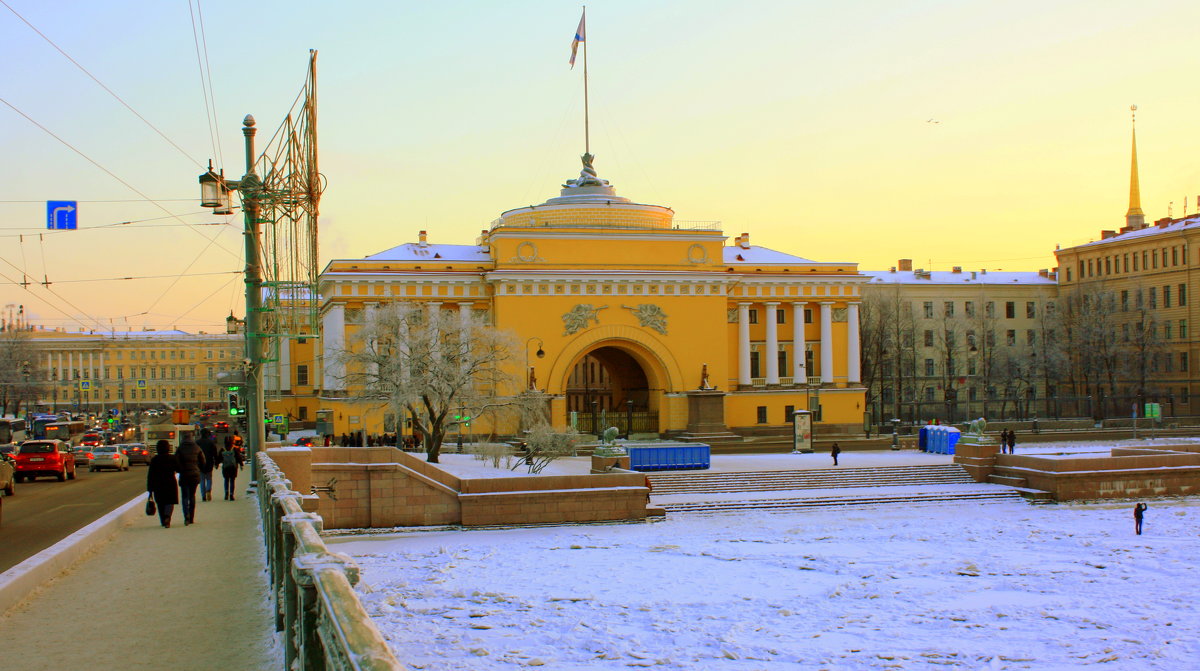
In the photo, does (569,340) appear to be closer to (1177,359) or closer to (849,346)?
(849,346)

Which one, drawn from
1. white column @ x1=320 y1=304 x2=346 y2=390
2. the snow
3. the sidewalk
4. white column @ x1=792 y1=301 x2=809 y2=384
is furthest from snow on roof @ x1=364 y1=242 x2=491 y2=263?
the sidewalk

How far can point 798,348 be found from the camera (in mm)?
54125

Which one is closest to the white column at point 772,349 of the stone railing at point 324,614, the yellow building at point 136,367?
the stone railing at point 324,614

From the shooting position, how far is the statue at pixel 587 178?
54500 mm

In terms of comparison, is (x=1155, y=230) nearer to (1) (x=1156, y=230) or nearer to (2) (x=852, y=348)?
(1) (x=1156, y=230)

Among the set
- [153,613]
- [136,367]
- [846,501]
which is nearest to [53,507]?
[153,613]

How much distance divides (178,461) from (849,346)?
146 feet

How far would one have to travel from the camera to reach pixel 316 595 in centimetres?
500

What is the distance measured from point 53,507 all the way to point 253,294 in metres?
6.02

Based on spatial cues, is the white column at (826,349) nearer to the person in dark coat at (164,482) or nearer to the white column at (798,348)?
the white column at (798,348)

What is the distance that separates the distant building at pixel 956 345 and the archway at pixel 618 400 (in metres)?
16.9

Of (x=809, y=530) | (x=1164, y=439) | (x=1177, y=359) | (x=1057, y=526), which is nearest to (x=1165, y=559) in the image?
(x=1057, y=526)

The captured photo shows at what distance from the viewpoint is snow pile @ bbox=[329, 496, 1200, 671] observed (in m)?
13.5

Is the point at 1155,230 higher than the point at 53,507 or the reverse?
higher
